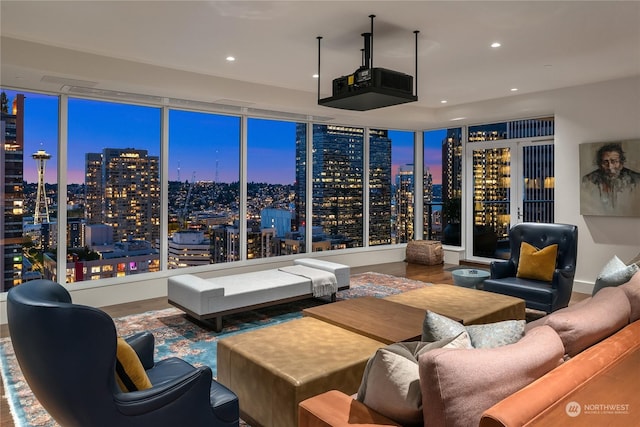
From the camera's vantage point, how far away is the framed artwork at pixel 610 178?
5.46m

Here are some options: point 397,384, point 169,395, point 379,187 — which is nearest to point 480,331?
point 397,384

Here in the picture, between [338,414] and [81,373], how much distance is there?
96 centimetres

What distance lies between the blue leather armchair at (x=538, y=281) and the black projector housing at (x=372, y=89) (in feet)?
7.16

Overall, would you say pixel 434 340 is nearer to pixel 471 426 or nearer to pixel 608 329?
pixel 471 426

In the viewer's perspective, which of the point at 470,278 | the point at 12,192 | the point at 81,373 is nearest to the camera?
the point at 81,373

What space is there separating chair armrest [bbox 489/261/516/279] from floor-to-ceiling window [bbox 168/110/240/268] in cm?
370

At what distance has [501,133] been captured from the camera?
775 centimetres

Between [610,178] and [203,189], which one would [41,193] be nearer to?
[203,189]

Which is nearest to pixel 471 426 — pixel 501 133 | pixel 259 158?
pixel 259 158

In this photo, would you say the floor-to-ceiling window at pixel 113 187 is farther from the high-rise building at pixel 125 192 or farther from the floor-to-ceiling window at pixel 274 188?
the floor-to-ceiling window at pixel 274 188

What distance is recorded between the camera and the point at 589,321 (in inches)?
69.7

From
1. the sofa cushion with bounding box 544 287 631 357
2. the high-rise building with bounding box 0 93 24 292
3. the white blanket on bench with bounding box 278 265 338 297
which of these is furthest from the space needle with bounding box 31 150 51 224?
the sofa cushion with bounding box 544 287 631 357

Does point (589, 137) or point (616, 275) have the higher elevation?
point (589, 137)

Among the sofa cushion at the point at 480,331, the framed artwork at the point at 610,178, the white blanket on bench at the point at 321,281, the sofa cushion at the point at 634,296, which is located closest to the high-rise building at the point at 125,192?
the white blanket on bench at the point at 321,281
